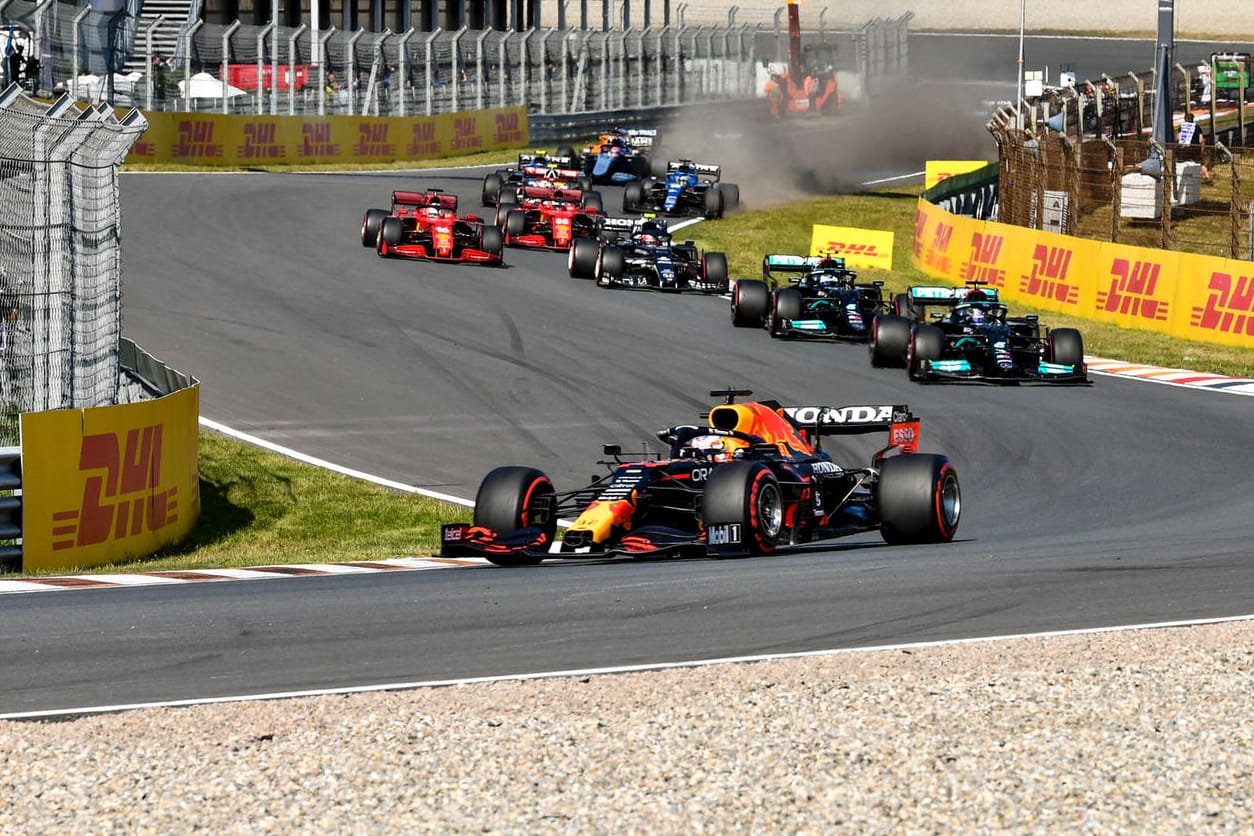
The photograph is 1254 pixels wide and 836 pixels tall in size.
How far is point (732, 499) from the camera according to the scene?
11570mm

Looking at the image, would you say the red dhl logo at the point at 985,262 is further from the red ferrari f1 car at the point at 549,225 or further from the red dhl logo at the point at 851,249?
the red ferrari f1 car at the point at 549,225

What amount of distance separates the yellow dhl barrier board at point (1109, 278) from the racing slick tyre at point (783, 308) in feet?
16.8

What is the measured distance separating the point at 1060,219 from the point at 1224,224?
2633mm

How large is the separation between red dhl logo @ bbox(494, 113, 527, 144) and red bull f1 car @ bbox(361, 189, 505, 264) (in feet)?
65.3

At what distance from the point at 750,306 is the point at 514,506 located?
1368cm

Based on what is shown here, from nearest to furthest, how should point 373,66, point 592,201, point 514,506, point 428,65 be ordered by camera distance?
point 514,506 → point 592,201 → point 373,66 → point 428,65

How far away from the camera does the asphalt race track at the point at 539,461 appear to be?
919 cm

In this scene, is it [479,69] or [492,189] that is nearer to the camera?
[492,189]

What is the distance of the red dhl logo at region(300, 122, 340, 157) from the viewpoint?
44.2m

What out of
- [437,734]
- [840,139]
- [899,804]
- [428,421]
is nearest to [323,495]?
[428,421]

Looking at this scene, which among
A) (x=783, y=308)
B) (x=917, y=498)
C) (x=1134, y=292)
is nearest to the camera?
(x=917, y=498)

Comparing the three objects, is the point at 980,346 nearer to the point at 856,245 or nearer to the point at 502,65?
the point at 856,245

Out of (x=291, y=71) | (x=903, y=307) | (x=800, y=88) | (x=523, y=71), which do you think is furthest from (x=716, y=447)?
(x=800, y=88)

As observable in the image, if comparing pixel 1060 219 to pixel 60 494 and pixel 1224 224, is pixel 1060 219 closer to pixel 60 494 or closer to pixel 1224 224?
pixel 1224 224
